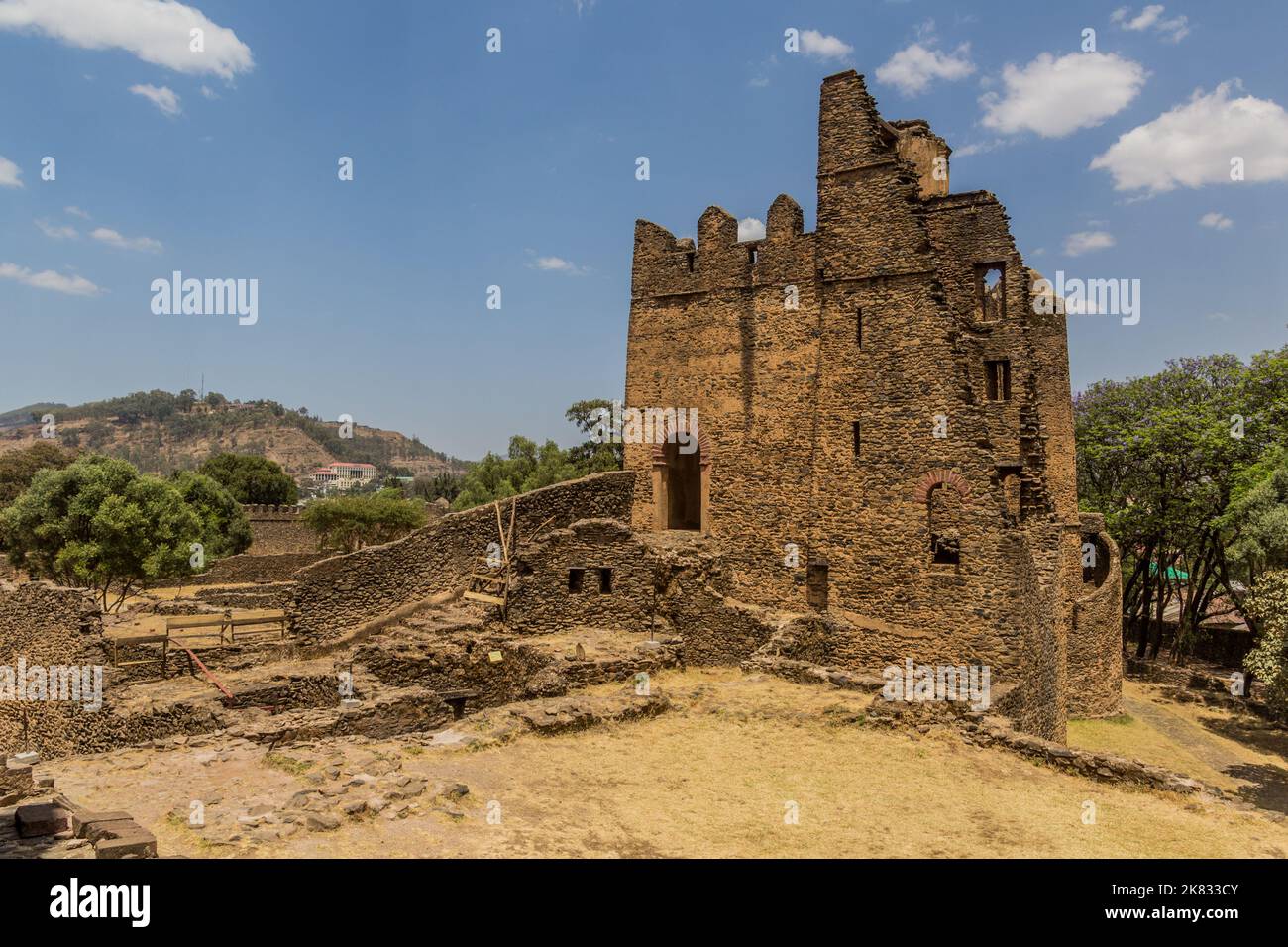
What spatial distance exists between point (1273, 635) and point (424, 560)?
18365mm

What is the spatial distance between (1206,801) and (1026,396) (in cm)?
832

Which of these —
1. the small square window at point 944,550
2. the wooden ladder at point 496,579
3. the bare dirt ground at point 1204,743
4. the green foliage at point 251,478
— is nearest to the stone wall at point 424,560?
the wooden ladder at point 496,579

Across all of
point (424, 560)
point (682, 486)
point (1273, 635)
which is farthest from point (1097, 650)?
point (424, 560)

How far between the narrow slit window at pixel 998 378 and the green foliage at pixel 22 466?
191 ft

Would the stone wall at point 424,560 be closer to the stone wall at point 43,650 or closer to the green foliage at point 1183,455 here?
the stone wall at point 43,650

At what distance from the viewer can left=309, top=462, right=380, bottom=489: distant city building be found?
15538 centimetres

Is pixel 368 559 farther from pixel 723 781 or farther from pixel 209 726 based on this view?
pixel 723 781

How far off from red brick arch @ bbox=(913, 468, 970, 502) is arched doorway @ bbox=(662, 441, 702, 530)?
17.7ft

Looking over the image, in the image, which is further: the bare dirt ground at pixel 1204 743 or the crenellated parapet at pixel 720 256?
the crenellated parapet at pixel 720 256

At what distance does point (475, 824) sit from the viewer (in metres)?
8.36

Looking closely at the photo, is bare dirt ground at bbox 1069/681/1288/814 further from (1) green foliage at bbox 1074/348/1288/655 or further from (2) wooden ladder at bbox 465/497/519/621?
(2) wooden ladder at bbox 465/497/519/621

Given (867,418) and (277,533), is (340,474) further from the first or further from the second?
(867,418)

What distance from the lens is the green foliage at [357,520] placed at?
48.8m
